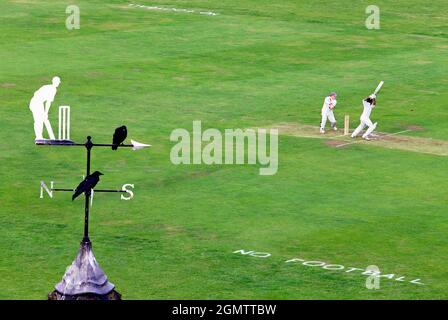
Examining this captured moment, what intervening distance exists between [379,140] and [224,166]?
9050 millimetres

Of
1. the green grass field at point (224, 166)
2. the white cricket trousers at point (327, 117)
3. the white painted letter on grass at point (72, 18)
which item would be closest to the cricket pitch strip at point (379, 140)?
the white cricket trousers at point (327, 117)

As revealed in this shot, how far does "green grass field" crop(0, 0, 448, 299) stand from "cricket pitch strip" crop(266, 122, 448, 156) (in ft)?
2.25

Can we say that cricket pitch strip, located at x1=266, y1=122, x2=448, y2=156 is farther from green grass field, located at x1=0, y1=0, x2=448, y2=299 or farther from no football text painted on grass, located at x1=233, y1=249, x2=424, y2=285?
no football text painted on grass, located at x1=233, y1=249, x2=424, y2=285

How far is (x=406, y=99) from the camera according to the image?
7275 centimetres

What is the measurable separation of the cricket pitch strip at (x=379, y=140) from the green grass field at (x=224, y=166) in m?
0.69

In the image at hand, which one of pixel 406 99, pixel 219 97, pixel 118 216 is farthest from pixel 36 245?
pixel 406 99

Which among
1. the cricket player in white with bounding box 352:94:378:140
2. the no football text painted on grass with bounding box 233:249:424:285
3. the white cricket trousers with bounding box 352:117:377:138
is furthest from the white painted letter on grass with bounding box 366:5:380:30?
the no football text painted on grass with bounding box 233:249:424:285

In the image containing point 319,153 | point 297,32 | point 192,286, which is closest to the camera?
point 192,286

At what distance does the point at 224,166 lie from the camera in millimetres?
55969

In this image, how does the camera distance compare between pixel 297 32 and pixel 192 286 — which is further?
pixel 297 32

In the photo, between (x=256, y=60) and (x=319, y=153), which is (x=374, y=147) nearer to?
(x=319, y=153)

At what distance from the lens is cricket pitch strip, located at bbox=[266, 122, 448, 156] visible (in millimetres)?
60625

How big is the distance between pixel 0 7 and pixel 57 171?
1848 inches

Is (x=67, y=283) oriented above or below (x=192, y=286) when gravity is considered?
above
